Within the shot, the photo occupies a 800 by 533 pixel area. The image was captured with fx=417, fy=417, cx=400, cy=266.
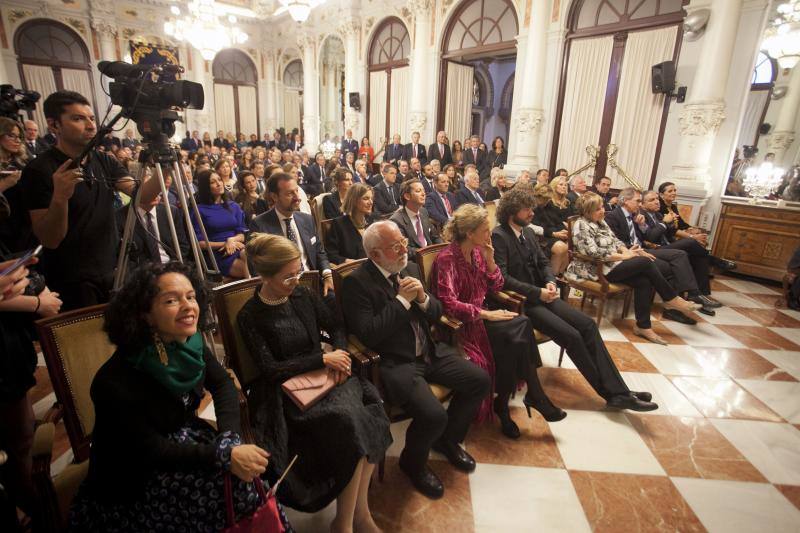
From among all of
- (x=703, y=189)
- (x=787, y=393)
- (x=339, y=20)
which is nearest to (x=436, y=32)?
(x=339, y=20)

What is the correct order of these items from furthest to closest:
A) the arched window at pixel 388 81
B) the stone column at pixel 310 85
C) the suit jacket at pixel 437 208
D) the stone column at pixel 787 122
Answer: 1. the stone column at pixel 310 85
2. the arched window at pixel 388 81
3. the stone column at pixel 787 122
4. the suit jacket at pixel 437 208

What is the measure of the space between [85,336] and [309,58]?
1293cm

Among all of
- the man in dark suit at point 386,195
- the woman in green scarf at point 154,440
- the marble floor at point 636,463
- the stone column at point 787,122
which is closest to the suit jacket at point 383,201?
the man in dark suit at point 386,195

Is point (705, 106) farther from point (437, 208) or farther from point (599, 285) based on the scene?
point (437, 208)

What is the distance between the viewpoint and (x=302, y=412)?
A: 4.99ft

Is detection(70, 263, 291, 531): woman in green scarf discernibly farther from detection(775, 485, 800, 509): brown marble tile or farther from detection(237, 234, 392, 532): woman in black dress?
detection(775, 485, 800, 509): brown marble tile

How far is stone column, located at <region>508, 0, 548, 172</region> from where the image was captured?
21.9 ft

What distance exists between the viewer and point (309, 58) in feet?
40.9

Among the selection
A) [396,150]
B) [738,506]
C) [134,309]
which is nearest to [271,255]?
[134,309]

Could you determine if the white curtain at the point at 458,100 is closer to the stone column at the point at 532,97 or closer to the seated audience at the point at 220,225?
the stone column at the point at 532,97

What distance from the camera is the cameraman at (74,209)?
1665 mm

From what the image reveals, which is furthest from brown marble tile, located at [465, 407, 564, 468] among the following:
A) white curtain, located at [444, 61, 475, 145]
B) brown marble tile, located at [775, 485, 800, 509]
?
white curtain, located at [444, 61, 475, 145]

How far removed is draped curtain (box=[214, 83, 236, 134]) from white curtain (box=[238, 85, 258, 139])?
0.99ft

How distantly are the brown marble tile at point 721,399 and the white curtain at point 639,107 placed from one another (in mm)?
4333
